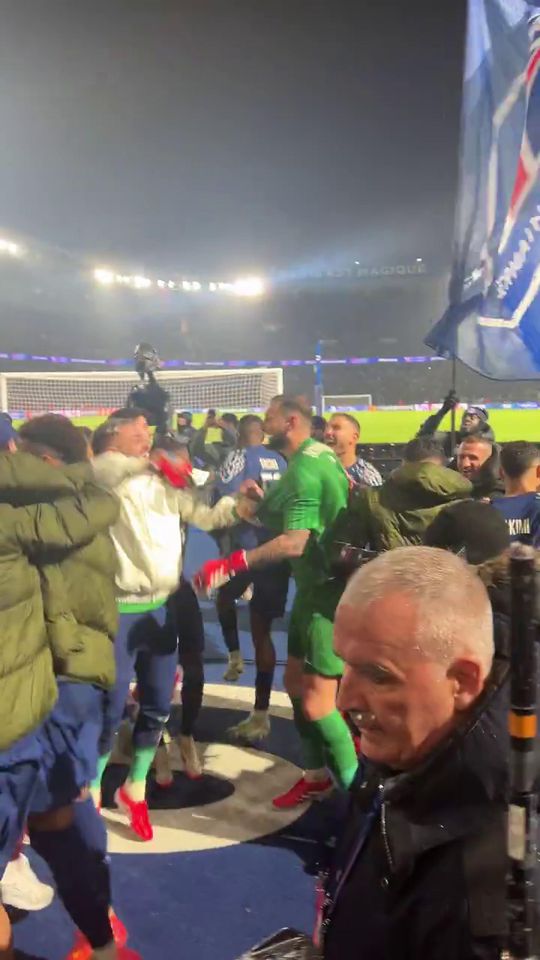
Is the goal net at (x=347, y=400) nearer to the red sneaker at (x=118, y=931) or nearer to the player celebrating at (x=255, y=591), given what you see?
the player celebrating at (x=255, y=591)

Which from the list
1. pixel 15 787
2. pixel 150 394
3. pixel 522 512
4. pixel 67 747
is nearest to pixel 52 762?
pixel 67 747

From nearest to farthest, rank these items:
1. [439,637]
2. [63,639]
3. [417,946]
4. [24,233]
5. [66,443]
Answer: [417,946] < [439,637] < [63,639] < [66,443] < [24,233]

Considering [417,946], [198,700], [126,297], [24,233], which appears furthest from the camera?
[24,233]

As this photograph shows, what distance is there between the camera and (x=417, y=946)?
812 mm

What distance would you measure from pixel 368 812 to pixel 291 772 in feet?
10.0

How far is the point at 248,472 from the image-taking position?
607 cm

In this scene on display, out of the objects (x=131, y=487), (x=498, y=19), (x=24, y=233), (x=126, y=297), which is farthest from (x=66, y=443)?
(x=24, y=233)

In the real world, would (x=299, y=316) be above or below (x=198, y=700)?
above

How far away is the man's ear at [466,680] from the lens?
971mm

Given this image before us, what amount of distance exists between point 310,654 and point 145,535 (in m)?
0.89

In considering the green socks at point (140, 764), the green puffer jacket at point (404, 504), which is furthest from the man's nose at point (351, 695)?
the green socks at point (140, 764)

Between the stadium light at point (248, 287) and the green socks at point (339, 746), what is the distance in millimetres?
15422

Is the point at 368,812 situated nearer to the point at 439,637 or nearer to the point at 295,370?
the point at 439,637

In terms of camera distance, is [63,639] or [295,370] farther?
[295,370]
